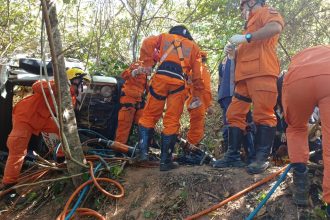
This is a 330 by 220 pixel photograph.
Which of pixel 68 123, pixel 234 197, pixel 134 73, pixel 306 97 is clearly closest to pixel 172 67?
pixel 134 73

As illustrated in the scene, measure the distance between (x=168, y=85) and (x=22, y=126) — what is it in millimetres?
1917

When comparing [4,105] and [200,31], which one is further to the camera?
[200,31]

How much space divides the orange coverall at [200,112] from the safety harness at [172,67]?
63 cm

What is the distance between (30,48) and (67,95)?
4462 millimetres

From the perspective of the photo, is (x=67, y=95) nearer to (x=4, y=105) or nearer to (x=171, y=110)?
(x=171, y=110)

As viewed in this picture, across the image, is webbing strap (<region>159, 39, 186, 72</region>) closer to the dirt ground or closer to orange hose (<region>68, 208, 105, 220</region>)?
the dirt ground

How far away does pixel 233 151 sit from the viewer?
402 cm

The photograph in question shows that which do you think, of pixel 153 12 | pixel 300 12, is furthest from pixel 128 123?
pixel 300 12

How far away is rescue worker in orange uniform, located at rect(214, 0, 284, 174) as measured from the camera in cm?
367

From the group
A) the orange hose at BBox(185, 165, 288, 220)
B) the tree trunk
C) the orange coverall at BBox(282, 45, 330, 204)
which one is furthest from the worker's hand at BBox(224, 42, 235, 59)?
the tree trunk

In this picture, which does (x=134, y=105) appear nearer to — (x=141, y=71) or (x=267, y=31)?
(x=141, y=71)

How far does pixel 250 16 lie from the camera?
3.93m

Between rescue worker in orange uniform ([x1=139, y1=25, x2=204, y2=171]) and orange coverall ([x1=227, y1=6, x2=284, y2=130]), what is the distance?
2.20 ft

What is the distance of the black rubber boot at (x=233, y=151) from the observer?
12.9ft
